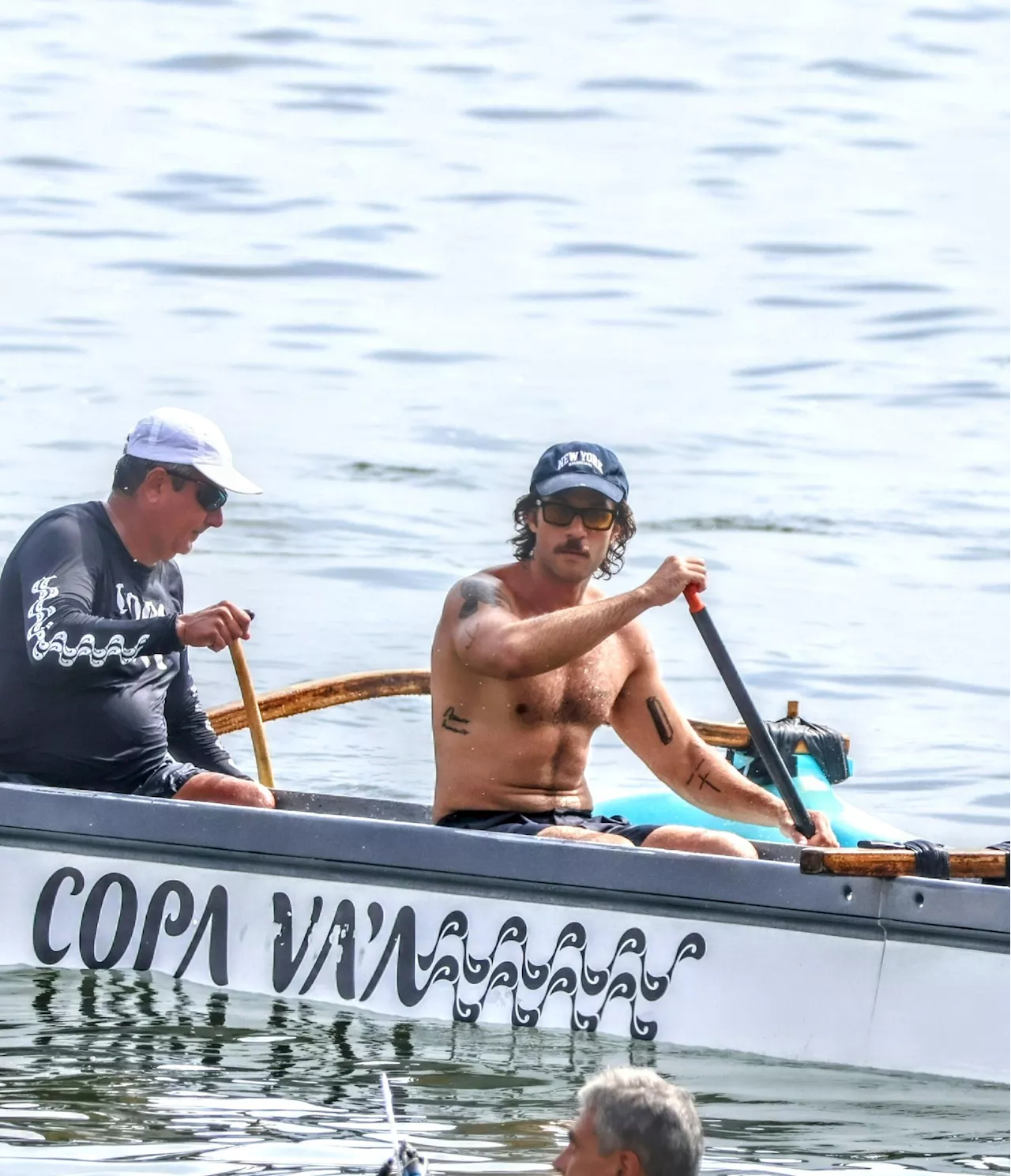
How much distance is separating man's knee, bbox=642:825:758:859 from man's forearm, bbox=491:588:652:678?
599mm

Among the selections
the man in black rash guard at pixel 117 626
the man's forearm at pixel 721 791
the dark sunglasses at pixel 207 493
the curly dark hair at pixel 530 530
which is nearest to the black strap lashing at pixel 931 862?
the man's forearm at pixel 721 791

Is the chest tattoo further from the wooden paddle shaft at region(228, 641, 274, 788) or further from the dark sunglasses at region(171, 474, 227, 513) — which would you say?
the wooden paddle shaft at region(228, 641, 274, 788)

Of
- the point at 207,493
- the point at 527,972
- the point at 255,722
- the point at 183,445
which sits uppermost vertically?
the point at 183,445

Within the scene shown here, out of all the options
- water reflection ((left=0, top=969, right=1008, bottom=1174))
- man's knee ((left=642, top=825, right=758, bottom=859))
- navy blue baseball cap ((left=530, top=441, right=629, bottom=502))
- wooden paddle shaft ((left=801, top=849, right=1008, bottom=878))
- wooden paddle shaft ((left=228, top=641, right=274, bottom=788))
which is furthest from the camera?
wooden paddle shaft ((left=228, top=641, right=274, bottom=788))

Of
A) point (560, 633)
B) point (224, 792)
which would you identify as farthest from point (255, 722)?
point (560, 633)

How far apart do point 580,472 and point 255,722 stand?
201 cm

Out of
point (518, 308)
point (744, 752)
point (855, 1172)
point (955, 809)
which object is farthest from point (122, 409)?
point (855, 1172)

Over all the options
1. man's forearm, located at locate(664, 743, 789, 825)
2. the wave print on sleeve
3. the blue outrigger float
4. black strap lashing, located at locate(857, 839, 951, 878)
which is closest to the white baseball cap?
the wave print on sleeve

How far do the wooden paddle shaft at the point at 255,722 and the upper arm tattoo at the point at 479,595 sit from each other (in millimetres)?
1383

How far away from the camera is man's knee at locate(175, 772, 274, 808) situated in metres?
8.03

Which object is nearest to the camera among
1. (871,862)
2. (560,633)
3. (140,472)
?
(871,862)

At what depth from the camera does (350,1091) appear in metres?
6.76

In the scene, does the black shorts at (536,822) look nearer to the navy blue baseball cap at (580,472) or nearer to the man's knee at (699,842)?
the man's knee at (699,842)

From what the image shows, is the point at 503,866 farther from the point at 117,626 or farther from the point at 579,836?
the point at 117,626
